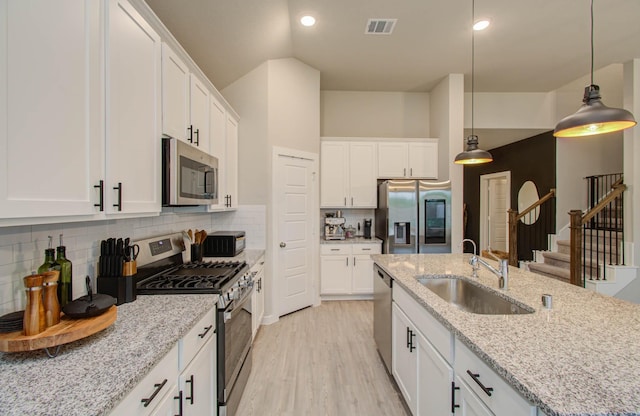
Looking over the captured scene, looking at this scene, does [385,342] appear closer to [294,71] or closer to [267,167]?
[267,167]

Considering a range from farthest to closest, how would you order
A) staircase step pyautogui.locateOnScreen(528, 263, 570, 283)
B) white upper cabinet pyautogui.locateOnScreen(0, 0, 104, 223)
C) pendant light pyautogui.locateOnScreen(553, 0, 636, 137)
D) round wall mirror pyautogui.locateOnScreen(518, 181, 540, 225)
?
round wall mirror pyautogui.locateOnScreen(518, 181, 540, 225) < staircase step pyautogui.locateOnScreen(528, 263, 570, 283) < pendant light pyautogui.locateOnScreen(553, 0, 636, 137) < white upper cabinet pyautogui.locateOnScreen(0, 0, 104, 223)

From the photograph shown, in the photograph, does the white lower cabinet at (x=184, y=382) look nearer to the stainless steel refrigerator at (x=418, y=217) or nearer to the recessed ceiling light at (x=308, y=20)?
the recessed ceiling light at (x=308, y=20)

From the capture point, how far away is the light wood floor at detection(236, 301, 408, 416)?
2.16m

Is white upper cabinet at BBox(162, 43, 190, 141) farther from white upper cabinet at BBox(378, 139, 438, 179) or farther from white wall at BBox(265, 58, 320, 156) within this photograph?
white upper cabinet at BBox(378, 139, 438, 179)

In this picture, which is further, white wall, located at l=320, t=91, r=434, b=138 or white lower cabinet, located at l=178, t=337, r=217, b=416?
white wall, located at l=320, t=91, r=434, b=138

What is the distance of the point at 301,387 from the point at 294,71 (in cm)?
361

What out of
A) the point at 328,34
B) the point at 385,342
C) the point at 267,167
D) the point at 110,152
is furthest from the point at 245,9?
the point at 385,342

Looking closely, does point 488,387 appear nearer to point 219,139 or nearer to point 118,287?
point 118,287

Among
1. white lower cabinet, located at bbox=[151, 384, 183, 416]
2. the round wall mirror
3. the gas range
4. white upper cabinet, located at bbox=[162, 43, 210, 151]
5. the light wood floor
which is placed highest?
white upper cabinet, located at bbox=[162, 43, 210, 151]

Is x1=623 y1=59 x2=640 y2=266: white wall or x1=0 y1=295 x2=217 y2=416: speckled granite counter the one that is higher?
x1=623 y1=59 x2=640 y2=266: white wall

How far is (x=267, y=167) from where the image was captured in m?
3.68

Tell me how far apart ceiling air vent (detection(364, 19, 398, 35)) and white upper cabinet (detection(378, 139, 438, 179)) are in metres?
1.67

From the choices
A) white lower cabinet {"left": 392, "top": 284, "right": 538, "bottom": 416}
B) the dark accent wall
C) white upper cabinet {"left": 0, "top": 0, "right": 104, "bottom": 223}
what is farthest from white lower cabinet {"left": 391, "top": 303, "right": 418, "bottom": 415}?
the dark accent wall

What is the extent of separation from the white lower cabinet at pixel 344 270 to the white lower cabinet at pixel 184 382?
2.71 metres
